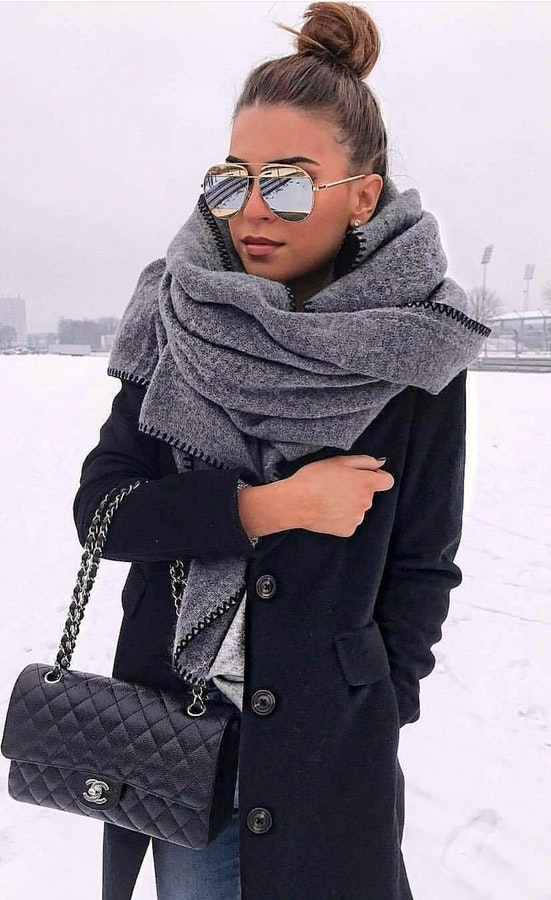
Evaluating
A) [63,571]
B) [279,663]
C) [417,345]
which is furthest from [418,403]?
[63,571]

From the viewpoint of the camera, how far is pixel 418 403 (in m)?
1.20

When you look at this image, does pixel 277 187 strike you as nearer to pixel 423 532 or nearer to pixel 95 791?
pixel 423 532

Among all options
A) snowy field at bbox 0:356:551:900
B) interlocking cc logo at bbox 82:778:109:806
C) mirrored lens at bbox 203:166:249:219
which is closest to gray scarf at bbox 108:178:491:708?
mirrored lens at bbox 203:166:249:219

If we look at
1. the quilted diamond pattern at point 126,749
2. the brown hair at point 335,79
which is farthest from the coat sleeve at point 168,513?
the brown hair at point 335,79

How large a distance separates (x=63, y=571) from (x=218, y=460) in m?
4.44

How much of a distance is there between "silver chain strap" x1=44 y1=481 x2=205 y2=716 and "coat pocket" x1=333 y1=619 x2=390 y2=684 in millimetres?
258

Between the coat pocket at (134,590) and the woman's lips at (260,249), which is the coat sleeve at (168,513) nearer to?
the coat pocket at (134,590)

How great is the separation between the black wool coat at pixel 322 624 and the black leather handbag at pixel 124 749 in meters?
0.05

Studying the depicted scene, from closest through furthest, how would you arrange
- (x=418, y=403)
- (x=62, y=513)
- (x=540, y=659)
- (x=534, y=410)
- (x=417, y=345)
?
(x=417, y=345) → (x=418, y=403) → (x=540, y=659) → (x=62, y=513) → (x=534, y=410)

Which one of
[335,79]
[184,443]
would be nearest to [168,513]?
[184,443]

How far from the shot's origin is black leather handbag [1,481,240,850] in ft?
3.68

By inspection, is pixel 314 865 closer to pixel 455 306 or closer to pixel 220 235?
pixel 455 306

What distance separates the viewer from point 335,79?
1.17 meters

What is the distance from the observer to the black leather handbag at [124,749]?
1.12 m
